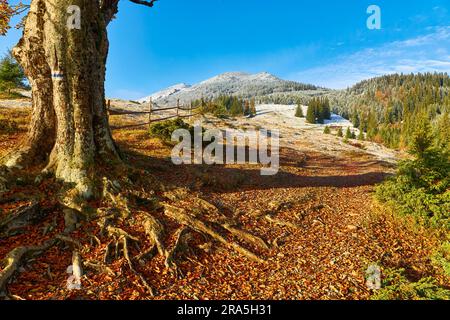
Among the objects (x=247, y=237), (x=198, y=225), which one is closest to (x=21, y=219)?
(x=198, y=225)

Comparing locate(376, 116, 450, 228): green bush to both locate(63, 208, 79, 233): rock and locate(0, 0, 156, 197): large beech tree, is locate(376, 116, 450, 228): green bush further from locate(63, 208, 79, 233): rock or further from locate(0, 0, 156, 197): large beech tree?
locate(63, 208, 79, 233): rock

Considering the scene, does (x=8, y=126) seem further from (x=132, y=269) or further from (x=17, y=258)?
(x=132, y=269)

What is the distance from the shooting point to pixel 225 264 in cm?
633

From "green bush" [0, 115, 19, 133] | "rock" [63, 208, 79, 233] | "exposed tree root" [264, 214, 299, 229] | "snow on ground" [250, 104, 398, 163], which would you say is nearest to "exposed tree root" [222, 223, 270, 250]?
"exposed tree root" [264, 214, 299, 229]

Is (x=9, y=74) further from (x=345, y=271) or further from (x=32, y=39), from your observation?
(x=345, y=271)

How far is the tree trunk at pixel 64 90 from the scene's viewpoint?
760 cm

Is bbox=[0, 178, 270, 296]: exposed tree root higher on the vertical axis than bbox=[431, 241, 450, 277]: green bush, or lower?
higher

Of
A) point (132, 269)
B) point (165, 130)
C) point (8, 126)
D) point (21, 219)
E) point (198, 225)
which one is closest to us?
point (132, 269)

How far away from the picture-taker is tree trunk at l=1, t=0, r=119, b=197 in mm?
7604

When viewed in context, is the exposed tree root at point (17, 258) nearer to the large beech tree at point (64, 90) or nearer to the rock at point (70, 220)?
the rock at point (70, 220)

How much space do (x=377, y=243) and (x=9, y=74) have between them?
34.4 meters

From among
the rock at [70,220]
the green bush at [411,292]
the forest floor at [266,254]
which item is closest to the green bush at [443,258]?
the forest floor at [266,254]

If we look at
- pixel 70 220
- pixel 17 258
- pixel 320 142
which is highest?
pixel 320 142

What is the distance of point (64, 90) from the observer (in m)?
7.76
